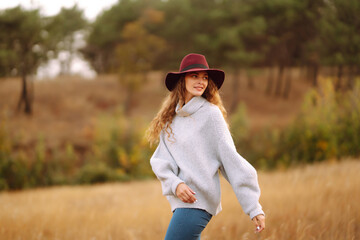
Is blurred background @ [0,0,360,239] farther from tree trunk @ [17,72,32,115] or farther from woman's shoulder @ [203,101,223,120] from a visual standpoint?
woman's shoulder @ [203,101,223,120]

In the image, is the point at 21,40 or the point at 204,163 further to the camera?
the point at 21,40

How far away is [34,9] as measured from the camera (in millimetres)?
21641

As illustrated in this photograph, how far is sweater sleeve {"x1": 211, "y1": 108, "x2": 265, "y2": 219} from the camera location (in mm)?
2037

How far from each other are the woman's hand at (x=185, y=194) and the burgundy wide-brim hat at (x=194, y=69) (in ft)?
2.52

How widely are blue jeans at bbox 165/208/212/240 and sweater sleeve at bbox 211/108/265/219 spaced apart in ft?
0.89

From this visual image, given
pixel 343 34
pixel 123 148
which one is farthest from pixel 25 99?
pixel 343 34

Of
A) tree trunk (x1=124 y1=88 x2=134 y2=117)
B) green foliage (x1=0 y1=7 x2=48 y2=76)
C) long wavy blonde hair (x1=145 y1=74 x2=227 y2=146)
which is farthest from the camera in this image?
tree trunk (x1=124 y1=88 x2=134 y2=117)

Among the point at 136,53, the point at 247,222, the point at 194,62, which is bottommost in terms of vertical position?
the point at 247,222

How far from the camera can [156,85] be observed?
102ft

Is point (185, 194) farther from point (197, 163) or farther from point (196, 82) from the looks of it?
point (196, 82)

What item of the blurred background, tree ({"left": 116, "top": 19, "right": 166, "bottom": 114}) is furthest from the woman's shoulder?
tree ({"left": 116, "top": 19, "right": 166, "bottom": 114})

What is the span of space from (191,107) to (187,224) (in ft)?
2.44

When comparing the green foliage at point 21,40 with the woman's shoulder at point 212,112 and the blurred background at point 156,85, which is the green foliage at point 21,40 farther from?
the woman's shoulder at point 212,112

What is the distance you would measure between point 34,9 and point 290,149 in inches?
719
